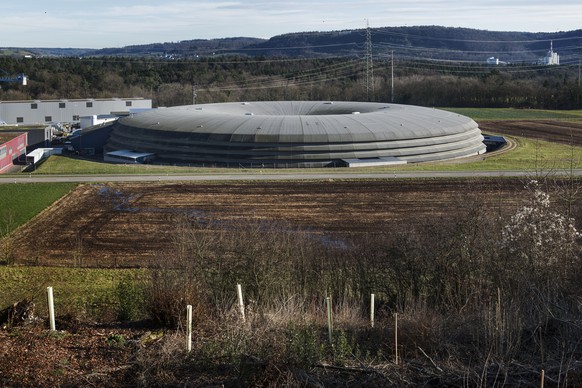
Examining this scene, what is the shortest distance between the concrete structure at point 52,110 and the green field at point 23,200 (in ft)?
148

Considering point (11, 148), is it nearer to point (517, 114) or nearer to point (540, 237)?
point (540, 237)

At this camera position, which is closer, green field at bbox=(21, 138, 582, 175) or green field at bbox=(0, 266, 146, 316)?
green field at bbox=(0, 266, 146, 316)

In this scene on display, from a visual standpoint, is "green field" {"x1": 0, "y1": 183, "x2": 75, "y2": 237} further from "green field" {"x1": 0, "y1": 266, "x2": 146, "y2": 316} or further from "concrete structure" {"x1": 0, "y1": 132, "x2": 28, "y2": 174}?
"concrete structure" {"x1": 0, "y1": 132, "x2": 28, "y2": 174}

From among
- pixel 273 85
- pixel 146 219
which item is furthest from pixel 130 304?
pixel 273 85

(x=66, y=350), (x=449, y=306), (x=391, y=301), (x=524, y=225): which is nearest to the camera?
(x=66, y=350)

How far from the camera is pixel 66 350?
1177 centimetres

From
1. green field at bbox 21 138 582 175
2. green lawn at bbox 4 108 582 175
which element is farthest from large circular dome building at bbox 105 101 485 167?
green field at bbox 21 138 582 175

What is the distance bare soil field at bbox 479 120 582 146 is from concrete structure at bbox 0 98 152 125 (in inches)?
1622

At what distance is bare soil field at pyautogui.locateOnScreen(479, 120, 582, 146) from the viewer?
62.1 metres

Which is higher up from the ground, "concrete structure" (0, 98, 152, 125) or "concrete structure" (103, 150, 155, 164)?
"concrete structure" (0, 98, 152, 125)

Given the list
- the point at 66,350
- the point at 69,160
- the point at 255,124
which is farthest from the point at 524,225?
the point at 69,160

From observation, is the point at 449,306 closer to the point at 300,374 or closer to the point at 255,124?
the point at 300,374

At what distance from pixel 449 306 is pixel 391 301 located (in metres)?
1.77

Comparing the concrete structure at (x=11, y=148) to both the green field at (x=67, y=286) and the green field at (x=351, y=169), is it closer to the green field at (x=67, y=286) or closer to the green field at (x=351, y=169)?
the green field at (x=351, y=169)
